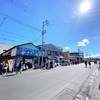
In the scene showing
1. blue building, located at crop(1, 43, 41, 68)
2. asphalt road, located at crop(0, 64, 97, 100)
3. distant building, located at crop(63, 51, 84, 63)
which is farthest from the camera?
distant building, located at crop(63, 51, 84, 63)

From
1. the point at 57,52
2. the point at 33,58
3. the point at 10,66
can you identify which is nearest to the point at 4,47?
the point at 33,58

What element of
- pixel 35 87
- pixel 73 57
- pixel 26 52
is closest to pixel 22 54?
pixel 26 52

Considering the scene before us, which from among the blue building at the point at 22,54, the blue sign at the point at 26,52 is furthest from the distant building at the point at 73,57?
the blue building at the point at 22,54

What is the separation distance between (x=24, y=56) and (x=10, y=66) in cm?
770

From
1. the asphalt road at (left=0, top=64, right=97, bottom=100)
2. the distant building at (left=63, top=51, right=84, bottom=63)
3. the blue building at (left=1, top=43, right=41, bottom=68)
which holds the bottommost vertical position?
the asphalt road at (left=0, top=64, right=97, bottom=100)

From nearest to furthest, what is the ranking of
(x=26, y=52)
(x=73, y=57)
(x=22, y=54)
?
(x=22, y=54), (x=26, y=52), (x=73, y=57)

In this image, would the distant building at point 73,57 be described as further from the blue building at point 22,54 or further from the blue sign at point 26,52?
the blue building at point 22,54

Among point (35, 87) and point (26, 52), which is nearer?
point (35, 87)

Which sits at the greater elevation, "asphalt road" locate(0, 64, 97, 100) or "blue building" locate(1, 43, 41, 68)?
"blue building" locate(1, 43, 41, 68)

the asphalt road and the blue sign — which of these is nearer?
the asphalt road

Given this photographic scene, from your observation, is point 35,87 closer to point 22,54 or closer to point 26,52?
point 22,54

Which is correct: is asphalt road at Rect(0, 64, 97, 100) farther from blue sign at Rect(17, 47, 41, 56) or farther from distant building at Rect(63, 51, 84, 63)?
distant building at Rect(63, 51, 84, 63)

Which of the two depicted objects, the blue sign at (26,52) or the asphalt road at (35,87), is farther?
the blue sign at (26,52)

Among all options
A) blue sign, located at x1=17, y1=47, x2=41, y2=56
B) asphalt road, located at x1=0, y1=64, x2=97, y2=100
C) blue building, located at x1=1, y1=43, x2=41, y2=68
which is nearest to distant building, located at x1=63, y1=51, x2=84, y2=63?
blue sign, located at x1=17, y1=47, x2=41, y2=56
